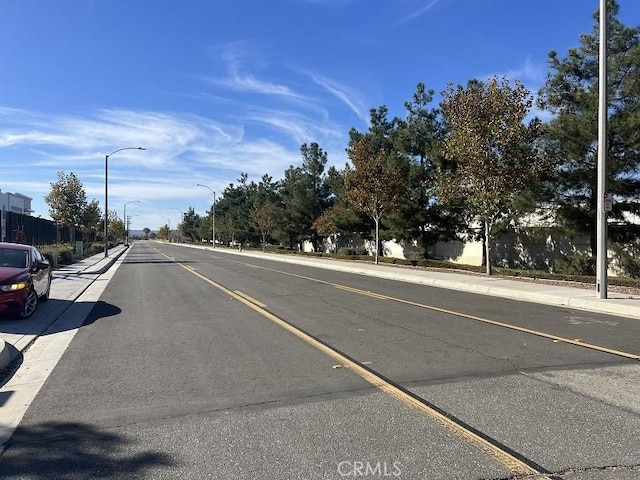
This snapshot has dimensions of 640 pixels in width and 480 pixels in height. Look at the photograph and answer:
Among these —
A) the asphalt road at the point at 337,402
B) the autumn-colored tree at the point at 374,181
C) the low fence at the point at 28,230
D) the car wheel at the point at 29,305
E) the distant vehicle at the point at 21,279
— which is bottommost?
the asphalt road at the point at 337,402

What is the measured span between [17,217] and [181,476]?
3287 centimetres

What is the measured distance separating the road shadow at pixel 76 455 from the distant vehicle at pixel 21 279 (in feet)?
21.7

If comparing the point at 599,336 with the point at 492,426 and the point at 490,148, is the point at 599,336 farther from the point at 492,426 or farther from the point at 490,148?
the point at 490,148

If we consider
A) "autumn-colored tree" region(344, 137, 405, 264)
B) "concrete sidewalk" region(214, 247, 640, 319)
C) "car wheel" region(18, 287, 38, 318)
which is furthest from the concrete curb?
Answer: "autumn-colored tree" region(344, 137, 405, 264)

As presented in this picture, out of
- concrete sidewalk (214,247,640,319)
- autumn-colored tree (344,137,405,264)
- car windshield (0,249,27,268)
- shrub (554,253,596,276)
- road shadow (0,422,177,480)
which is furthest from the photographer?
autumn-colored tree (344,137,405,264)

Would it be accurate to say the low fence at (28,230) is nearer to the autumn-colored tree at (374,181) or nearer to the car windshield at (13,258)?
the car windshield at (13,258)

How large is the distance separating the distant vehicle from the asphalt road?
1.43m

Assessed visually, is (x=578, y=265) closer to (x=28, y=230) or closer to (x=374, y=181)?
(x=374, y=181)

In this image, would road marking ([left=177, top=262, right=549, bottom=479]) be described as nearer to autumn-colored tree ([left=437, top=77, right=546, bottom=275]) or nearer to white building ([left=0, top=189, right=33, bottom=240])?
autumn-colored tree ([left=437, top=77, right=546, bottom=275])

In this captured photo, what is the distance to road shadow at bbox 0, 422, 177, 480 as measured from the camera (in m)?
4.00

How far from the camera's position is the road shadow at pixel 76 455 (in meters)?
4.00

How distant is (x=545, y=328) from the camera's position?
1019 cm

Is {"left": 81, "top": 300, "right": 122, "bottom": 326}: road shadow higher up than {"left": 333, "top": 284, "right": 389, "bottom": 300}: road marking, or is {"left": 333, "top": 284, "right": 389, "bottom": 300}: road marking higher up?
{"left": 333, "top": 284, "right": 389, "bottom": 300}: road marking

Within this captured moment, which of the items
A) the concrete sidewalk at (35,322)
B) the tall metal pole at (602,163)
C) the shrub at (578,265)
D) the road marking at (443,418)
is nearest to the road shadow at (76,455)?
the road marking at (443,418)
